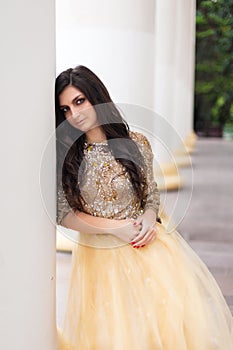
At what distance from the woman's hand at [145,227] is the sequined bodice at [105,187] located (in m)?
0.02

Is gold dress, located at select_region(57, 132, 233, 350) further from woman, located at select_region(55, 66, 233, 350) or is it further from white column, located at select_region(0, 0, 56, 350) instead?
white column, located at select_region(0, 0, 56, 350)

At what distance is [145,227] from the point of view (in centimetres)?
188

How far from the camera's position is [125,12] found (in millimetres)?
3703

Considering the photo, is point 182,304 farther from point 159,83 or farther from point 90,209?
point 159,83

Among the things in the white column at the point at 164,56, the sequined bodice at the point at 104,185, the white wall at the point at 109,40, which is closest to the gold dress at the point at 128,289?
the sequined bodice at the point at 104,185

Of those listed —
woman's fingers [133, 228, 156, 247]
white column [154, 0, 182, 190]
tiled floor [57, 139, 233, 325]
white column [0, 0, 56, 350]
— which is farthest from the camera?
white column [154, 0, 182, 190]

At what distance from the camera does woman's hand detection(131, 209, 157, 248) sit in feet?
6.15

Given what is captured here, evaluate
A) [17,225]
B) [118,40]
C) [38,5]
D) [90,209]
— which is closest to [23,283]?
[17,225]

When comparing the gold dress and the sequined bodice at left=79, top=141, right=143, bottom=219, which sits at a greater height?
the sequined bodice at left=79, top=141, right=143, bottom=219

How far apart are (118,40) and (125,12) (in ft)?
0.64

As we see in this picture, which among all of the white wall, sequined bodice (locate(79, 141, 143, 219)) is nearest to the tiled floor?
sequined bodice (locate(79, 141, 143, 219))

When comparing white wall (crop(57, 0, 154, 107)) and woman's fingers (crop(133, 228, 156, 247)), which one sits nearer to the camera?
woman's fingers (crop(133, 228, 156, 247))

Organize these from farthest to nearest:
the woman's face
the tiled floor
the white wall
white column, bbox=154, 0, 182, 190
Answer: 1. white column, bbox=154, 0, 182, 190
2. the white wall
3. the tiled floor
4. the woman's face

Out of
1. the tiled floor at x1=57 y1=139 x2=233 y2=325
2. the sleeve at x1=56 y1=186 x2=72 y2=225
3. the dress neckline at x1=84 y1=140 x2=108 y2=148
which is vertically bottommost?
the tiled floor at x1=57 y1=139 x2=233 y2=325
